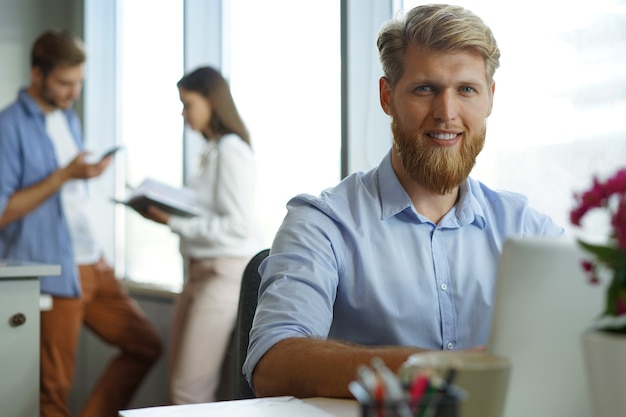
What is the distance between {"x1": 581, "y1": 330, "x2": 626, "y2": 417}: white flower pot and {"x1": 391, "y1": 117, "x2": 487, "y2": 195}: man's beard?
0.92 metres

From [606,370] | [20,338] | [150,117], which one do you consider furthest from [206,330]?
[606,370]

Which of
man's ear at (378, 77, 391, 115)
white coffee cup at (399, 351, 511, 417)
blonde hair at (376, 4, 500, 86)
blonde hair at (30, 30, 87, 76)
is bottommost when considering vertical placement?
white coffee cup at (399, 351, 511, 417)

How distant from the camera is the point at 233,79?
13.4 feet

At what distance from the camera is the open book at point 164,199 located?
316 centimetres

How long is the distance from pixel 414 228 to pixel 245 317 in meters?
0.35

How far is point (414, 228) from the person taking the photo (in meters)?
1.68

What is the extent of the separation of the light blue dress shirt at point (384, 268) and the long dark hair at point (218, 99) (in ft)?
5.25

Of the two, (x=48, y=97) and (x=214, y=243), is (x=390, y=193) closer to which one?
(x=214, y=243)

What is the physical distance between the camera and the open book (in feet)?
10.4

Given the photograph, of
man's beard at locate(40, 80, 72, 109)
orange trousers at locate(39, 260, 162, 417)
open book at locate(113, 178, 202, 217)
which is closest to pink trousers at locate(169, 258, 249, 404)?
open book at locate(113, 178, 202, 217)

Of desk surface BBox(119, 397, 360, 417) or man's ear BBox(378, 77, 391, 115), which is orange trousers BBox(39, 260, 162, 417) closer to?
man's ear BBox(378, 77, 391, 115)

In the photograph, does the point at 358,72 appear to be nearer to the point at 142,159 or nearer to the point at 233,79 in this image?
the point at 233,79

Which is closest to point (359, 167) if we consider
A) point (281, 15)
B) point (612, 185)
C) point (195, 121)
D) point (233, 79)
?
point (195, 121)

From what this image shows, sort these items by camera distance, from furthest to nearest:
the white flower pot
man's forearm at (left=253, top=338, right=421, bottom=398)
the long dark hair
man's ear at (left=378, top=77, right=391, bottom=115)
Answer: the long dark hair → man's ear at (left=378, top=77, right=391, bottom=115) → man's forearm at (left=253, top=338, right=421, bottom=398) → the white flower pot
